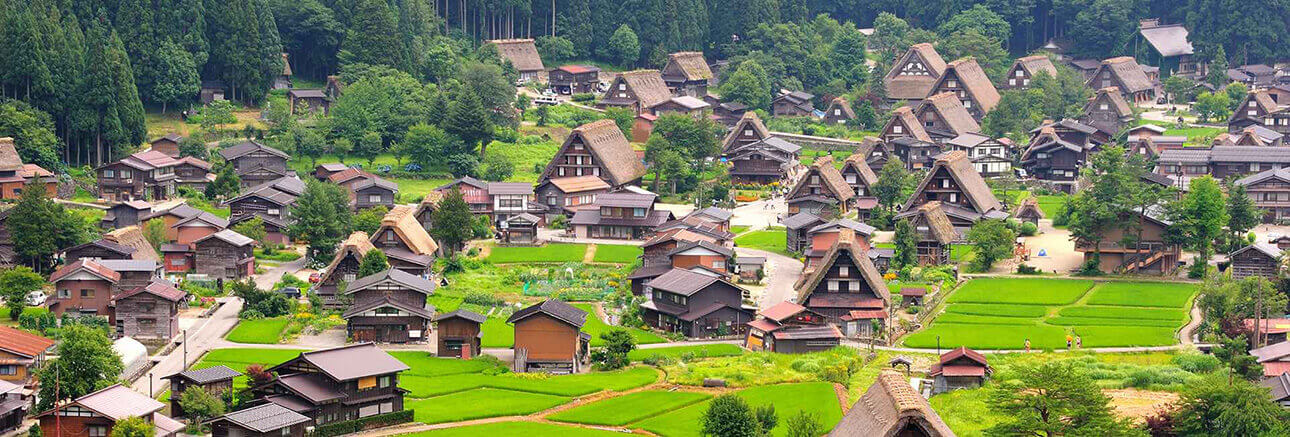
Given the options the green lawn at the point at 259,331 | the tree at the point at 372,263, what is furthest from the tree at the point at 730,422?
the tree at the point at 372,263

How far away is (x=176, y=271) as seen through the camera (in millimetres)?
64938

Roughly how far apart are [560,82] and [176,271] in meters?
37.7

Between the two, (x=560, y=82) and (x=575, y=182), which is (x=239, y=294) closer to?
(x=575, y=182)

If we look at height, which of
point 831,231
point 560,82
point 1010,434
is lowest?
point 1010,434

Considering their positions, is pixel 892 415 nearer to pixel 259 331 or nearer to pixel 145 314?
pixel 259 331

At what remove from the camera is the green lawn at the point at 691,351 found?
177 feet

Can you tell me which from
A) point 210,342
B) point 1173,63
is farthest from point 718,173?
point 1173,63

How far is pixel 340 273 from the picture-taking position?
61.3 metres

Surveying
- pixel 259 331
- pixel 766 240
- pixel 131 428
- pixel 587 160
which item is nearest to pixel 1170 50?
pixel 587 160

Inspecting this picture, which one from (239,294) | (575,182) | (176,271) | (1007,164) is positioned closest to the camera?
(239,294)

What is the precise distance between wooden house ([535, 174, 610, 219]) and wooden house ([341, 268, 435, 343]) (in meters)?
19.6

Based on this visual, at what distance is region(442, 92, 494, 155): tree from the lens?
267 feet

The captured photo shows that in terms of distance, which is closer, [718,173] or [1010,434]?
[1010,434]

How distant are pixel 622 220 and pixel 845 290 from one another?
1645 centimetres
